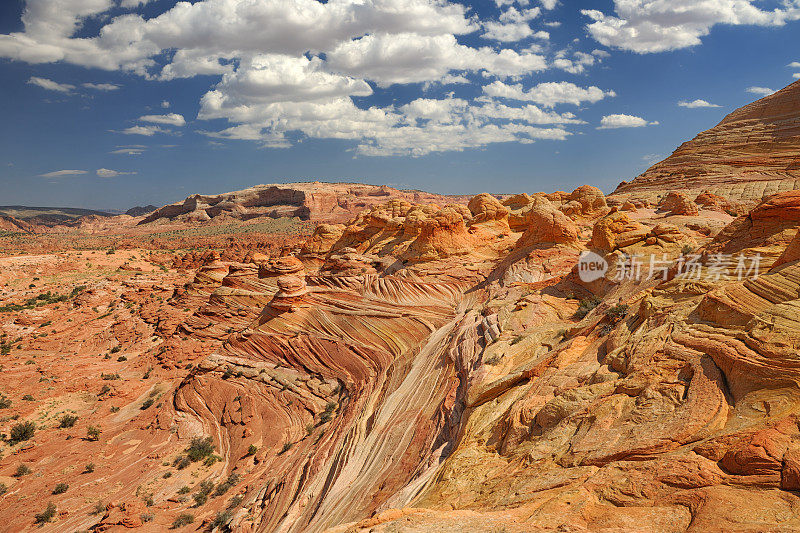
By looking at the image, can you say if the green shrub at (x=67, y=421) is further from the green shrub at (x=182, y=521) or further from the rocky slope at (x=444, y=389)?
the green shrub at (x=182, y=521)

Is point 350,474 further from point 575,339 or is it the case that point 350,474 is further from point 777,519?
point 777,519

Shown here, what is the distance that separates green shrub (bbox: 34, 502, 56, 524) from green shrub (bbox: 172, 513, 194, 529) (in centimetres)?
487

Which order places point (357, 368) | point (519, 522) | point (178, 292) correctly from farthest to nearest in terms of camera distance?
1. point (178, 292)
2. point (357, 368)
3. point (519, 522)

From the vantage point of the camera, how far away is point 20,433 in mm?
19469

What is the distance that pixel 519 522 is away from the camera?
536 cm

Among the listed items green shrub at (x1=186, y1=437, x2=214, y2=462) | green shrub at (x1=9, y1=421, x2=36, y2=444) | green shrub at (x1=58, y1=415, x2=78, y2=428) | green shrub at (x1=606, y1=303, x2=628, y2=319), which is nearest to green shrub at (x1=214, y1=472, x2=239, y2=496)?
green shrub at (x1=186, y1=437, x2=214, y2=462)

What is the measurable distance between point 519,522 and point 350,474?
324 inches

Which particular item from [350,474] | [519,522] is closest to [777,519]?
[519,522]

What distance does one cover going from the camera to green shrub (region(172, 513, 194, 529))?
45.9 ft

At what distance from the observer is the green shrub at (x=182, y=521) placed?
14.0m

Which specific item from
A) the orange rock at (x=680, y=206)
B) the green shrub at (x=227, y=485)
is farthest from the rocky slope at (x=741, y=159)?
the green shrub at (x=227, y=485)

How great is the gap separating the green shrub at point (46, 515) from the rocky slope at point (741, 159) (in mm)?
55939

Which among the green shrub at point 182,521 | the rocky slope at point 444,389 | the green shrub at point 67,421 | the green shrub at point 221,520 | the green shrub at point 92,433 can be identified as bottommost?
the green shrub at point 182,521

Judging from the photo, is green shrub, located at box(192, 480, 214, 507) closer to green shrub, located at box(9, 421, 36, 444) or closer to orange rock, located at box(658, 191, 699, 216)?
green shrub, located at box(9, 421, 36, 444)
